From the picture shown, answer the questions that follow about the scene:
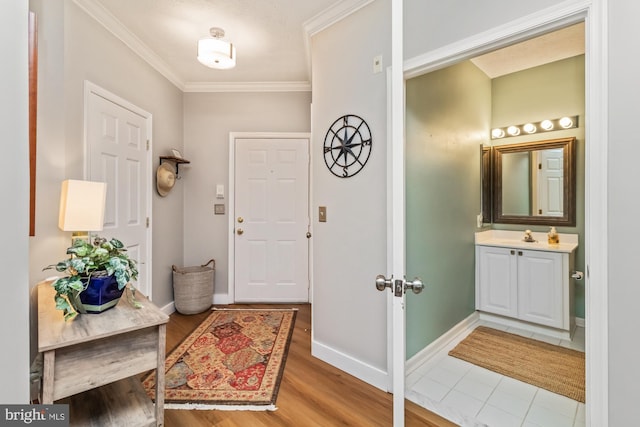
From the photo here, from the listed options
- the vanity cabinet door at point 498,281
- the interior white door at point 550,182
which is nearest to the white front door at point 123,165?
the vanity cabinet door at point 498,281

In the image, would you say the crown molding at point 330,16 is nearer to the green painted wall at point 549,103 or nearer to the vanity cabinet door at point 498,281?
the green painted wall at point 549,103

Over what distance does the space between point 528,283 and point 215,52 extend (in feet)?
11.0

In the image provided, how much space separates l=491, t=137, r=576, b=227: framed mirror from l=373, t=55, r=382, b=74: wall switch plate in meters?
2.10

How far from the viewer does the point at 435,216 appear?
216 cm

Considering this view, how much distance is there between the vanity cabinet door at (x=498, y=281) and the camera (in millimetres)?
2750

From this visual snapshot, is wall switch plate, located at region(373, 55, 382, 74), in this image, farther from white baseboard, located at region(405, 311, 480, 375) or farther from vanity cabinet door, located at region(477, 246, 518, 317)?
vanity cabinet door, located at region(477, 246, 518, 317)

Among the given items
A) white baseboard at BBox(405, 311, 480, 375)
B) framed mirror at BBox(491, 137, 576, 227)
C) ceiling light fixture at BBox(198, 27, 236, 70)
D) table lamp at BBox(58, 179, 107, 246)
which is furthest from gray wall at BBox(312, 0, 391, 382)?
framed mirror at BBox(491, 137, 576, 227)

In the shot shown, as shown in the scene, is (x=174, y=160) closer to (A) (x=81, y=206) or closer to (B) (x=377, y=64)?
(A) (x=81, y=206)

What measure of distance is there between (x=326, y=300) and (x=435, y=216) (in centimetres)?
106

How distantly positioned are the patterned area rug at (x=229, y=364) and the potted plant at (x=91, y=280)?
81 cm

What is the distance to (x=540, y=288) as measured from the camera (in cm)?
261

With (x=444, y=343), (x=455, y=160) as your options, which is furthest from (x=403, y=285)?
(x=455, y=160)

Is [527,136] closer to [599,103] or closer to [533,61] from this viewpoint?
[533,61]

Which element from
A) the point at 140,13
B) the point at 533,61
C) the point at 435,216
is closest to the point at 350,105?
the point at 435,216
